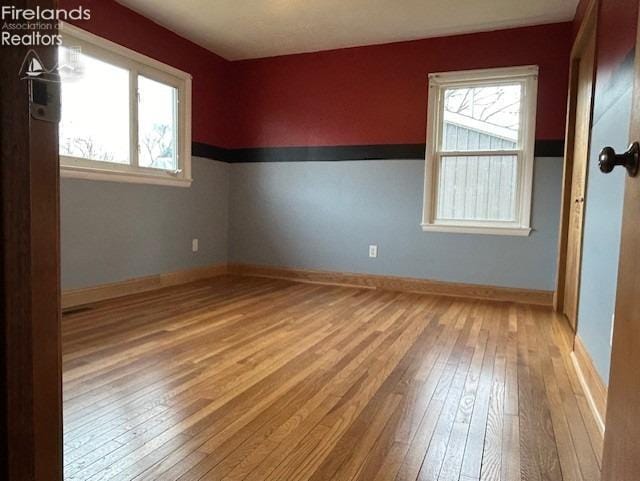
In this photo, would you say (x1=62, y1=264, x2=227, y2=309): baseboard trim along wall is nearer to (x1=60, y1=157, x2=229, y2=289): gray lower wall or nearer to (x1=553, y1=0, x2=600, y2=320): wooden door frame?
(x1=60, y1=157, x2=229, y2=289): gray lower wall

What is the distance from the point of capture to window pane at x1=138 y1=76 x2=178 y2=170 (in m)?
3.64

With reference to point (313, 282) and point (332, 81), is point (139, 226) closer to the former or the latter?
point (313, 282)

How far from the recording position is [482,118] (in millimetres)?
3766

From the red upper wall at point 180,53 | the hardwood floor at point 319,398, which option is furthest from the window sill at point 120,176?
the hardwood floor at point 319,398

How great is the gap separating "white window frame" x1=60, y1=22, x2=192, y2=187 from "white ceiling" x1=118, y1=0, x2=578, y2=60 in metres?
0.40

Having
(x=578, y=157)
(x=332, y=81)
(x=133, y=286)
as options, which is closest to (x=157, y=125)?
(x=133, y=286)

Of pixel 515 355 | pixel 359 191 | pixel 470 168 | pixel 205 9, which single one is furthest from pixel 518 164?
pixel 205 9

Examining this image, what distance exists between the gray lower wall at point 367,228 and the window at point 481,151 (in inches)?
4.2

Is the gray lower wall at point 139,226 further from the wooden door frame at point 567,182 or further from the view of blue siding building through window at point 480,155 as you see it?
the wooden door frame at point 567,182

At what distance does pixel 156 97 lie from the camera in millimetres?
3770

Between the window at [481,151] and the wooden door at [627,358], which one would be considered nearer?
the wooden door at [627,358]

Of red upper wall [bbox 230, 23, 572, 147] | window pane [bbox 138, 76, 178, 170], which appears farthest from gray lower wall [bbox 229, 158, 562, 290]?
window pane [bbox 138, 76, 178, 170]

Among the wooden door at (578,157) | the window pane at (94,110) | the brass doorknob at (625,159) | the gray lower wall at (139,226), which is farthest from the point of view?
the gray lower wall at (139,226)

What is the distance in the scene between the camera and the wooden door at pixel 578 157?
8.51ft
